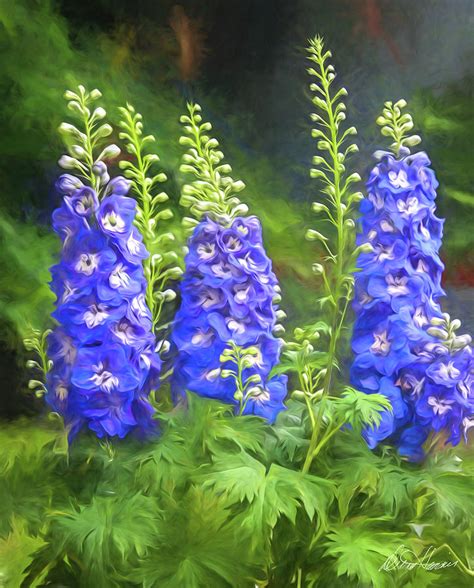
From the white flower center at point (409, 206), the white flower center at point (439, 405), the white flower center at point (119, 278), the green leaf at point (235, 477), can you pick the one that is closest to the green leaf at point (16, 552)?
the green leaf at point (235, 477)

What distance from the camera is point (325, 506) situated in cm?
124

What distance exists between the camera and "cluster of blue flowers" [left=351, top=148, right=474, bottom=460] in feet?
4.44

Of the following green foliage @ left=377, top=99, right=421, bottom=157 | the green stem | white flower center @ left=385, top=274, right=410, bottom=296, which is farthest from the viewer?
green foliage @ left=377, top=99, right=421, bottom=157

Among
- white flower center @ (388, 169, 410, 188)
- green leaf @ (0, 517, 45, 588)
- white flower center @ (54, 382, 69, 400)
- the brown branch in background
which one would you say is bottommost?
green leaf @ (0, 517, 45, 588)

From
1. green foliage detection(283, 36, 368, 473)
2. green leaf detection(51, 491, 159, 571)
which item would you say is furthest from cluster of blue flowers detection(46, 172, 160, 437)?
green foliage detection(283, 36, 368, 473)

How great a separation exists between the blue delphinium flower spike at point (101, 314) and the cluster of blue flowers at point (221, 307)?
8 centimetres

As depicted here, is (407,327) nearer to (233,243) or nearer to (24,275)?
(233,243)

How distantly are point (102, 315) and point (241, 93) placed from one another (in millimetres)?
597

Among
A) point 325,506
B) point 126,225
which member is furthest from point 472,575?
point 126,225

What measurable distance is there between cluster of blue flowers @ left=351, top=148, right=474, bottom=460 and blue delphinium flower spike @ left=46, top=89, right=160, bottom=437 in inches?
15.8

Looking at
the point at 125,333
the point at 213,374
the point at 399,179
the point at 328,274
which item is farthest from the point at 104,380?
the point at 399,179

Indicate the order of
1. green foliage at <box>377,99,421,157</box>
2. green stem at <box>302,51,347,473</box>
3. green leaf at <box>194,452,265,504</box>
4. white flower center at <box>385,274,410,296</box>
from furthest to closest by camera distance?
green foliage at <box>377,99,421,157</box> < white flower center at <box>385,274,410,296</box> < green stem at <box>302,51,347,473</box> < green leaf at <box>194,452,265,504</box>

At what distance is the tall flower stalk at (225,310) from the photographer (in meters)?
1.30

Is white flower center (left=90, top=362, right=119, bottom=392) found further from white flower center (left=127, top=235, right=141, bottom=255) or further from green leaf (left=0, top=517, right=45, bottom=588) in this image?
green leaf (left=0, top=517, right=45, bottom=588)
